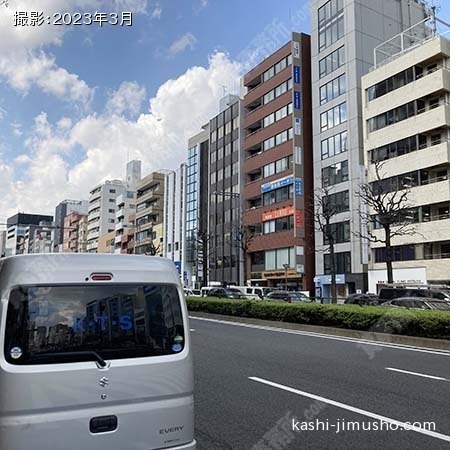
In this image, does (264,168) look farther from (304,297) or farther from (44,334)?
(44,334)

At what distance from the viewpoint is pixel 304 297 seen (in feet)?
91.2

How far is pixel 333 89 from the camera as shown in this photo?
50469mm

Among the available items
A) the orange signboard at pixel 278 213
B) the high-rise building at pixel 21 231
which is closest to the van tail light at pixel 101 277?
the orange signboard at pixel 278 213

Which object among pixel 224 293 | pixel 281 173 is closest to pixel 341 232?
pixel 281 173

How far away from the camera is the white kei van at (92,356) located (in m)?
3.34

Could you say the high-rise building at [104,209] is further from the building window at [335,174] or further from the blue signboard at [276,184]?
the building window at [335,174]

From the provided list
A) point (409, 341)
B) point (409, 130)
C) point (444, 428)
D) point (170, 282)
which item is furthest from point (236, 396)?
Result: point (409, 130)

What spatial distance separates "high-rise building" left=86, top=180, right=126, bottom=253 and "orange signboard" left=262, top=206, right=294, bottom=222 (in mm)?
59648

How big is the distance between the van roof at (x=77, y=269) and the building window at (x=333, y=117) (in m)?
47.2

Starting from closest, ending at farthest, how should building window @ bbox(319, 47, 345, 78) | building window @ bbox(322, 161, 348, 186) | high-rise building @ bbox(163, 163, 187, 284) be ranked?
building window @ bbox(322, 161, 348, 186), building window @ bbox(319, 47, 345, 78), high-rise building @ bbox(163, 163, 187, 284)

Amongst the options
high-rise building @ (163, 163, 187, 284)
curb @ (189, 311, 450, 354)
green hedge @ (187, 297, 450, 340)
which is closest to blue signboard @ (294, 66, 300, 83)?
high-rise building @ (163, 163, 187, 284)

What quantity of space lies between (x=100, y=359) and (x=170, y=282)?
2.83 ft

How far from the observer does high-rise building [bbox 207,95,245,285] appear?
6494 cm

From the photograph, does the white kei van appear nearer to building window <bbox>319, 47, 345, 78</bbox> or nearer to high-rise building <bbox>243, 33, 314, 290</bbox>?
high-rise building <bbox>243, 33, 314, 290</bbox>
